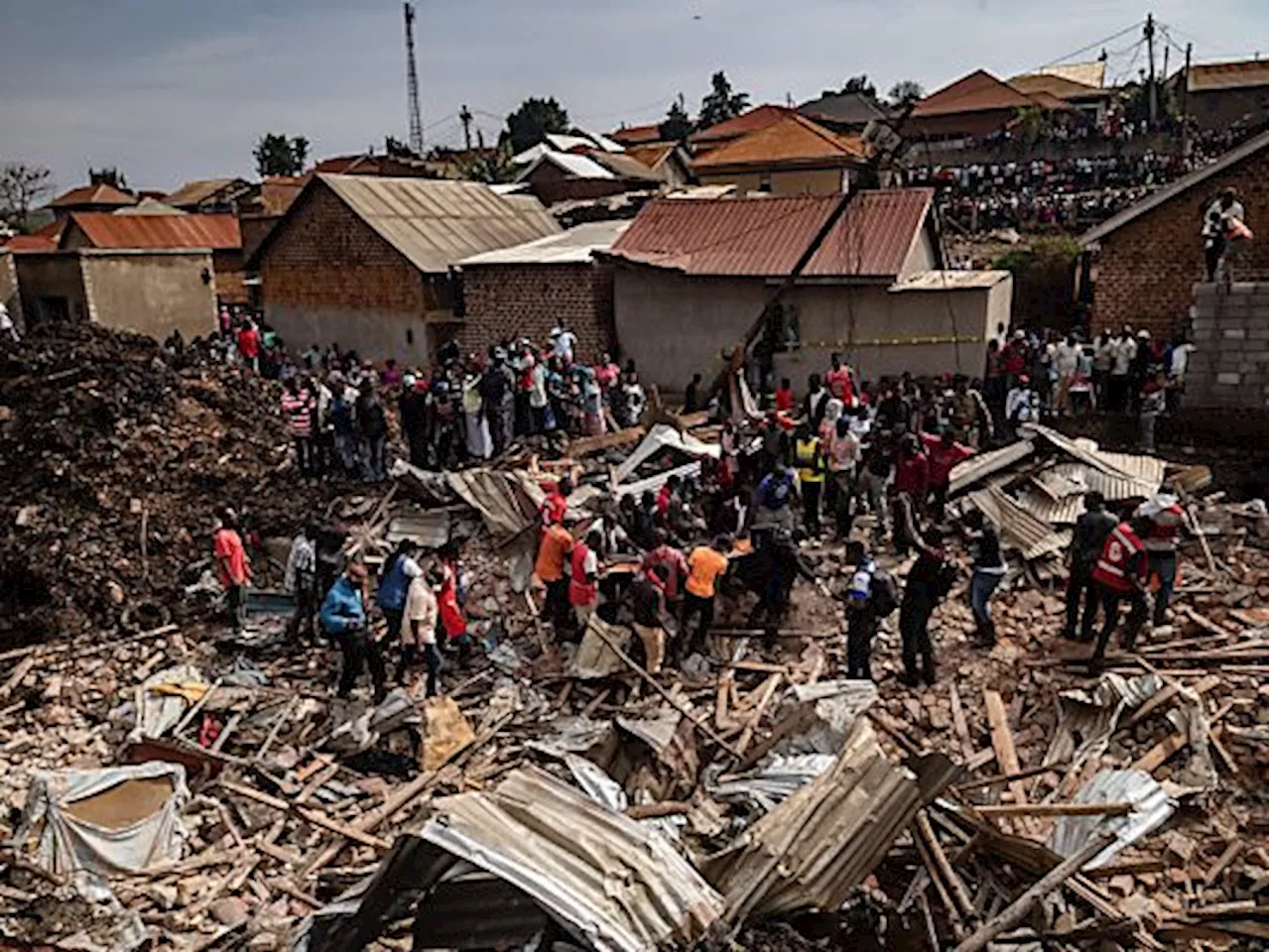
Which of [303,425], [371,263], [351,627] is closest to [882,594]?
[351,627]

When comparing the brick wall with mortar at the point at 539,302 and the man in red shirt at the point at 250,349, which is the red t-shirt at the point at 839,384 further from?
the man in red shirt at the point at 250,349

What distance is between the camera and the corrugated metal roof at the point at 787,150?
1495 inches

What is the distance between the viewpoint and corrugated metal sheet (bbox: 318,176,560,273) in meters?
23.2

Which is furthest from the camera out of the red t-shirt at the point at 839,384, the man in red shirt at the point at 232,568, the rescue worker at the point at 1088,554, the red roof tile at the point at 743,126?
the red roof tile at the point at 743,126

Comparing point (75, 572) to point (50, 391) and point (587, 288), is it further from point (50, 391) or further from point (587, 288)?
point (587, 288)

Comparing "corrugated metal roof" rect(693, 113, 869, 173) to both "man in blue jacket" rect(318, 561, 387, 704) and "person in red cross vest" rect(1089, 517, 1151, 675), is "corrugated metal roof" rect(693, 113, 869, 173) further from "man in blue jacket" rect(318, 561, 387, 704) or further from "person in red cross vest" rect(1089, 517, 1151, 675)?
"man in blue jacket" rect(318, 561, 387, 704)

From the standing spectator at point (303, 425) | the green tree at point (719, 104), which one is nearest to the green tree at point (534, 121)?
the green tree at point (719, 104)

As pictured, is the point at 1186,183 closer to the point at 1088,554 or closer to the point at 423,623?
the point at 1088,554

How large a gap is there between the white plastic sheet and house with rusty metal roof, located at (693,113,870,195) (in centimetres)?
3216

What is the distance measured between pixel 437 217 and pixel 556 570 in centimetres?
1611

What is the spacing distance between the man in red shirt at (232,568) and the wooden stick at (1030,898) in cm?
895

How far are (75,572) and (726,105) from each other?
254 feet

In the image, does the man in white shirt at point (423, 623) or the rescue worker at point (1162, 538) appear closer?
the rescue worker at point (1162, 538)

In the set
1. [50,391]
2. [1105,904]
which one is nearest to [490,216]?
[50,391]
